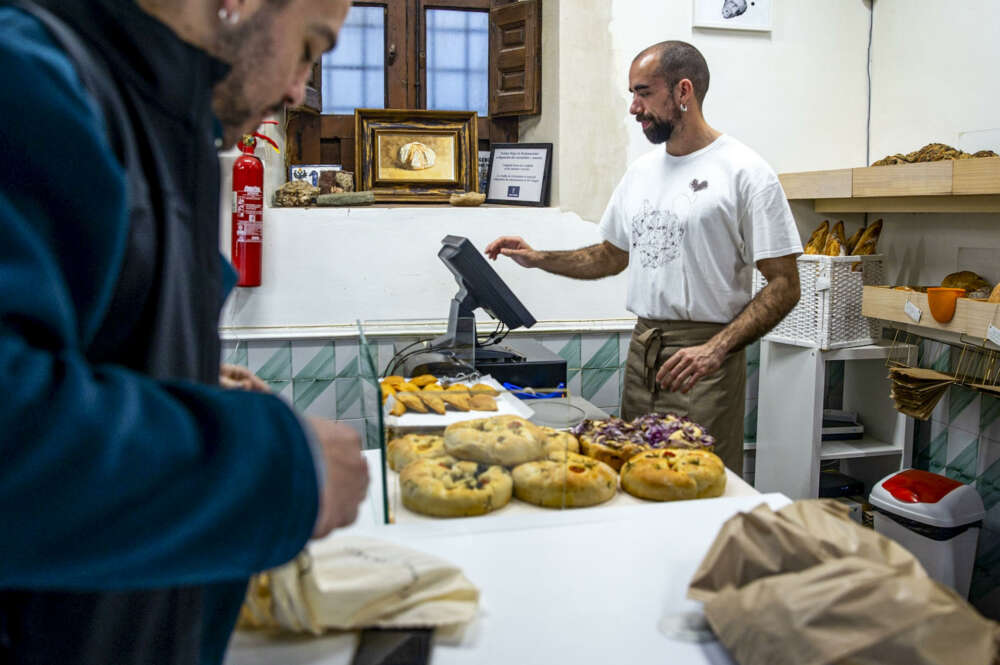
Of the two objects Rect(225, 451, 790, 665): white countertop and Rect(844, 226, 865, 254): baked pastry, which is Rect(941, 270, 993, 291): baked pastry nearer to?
Rect(844, 226, 865, 254): baked pastry

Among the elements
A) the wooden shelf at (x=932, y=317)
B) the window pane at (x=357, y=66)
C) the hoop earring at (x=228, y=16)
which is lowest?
the wooden shelf at (x=932, y=317)

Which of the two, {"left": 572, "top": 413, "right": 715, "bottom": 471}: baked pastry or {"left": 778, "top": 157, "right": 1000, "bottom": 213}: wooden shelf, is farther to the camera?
{"left": 778, "top": 157, "right": 1000, "bottom": 213}: wooden shelf

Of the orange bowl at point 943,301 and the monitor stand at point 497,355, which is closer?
the monitor stand at point 497,355

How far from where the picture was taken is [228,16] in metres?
0.64

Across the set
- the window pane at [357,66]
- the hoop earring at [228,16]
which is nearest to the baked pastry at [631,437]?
the hoop earring at [228,16]

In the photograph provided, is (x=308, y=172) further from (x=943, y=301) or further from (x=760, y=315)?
(x=943, y=301)

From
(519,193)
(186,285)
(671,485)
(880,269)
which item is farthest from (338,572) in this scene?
(880,269)

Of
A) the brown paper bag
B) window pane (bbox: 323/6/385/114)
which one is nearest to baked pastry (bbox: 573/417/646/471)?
the brown paper bag

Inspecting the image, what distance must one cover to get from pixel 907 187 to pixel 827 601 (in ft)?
8.29

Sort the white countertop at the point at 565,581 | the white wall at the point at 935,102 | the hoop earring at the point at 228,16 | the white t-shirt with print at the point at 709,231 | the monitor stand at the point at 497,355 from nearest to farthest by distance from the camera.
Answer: the hoop earring at the point at 228,16
the white countertop at the point at 565,581
the monitor stand at the point at 497,355
the white t-shirt with print at the point at 709,231
the white wall at the point at 935,102

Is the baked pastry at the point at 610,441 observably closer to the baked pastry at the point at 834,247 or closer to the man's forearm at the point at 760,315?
the man's forearm at the point at 760,315

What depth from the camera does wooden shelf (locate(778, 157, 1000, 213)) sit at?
273 cm

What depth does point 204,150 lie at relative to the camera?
27.2 inches

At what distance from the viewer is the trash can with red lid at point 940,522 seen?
2822 millimetres
